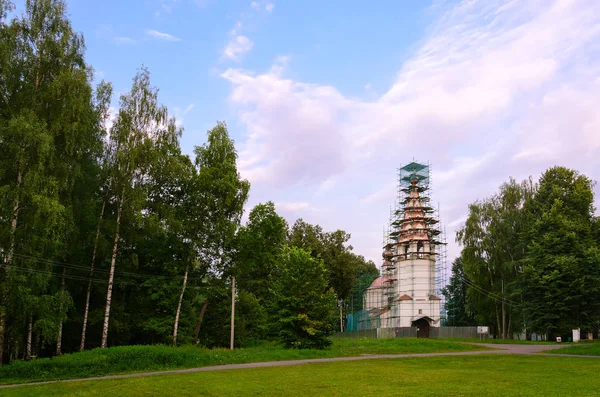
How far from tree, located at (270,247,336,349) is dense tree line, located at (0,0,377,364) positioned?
88 mm

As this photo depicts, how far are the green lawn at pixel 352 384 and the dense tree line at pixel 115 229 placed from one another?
338 inches

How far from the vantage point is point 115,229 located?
99.3 ft

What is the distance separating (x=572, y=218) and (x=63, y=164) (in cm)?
4230

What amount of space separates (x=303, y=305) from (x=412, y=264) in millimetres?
31076

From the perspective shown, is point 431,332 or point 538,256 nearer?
point 538,256

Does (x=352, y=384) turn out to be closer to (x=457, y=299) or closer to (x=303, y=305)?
(x=303, y=305)

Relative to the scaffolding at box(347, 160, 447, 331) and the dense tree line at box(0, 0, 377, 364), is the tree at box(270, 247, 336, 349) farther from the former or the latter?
the scaffolding at box(347, 160, 447, 331)

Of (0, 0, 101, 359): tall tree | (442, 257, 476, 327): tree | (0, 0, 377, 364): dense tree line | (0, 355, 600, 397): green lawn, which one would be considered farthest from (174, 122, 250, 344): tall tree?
(442, 257, 476, 327): tree

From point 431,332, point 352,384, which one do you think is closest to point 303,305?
point 352,384

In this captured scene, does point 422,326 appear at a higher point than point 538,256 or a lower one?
lower

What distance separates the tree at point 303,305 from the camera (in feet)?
101

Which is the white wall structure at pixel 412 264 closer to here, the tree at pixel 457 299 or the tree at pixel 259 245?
the tree at pixel 457 299

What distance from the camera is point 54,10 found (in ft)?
85.1

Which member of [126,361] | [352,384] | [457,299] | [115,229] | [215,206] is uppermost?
[215,206]
